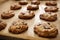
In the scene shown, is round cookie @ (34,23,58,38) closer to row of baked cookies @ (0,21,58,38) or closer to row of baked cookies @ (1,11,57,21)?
row of baked cookies @ (0,21,58,38)

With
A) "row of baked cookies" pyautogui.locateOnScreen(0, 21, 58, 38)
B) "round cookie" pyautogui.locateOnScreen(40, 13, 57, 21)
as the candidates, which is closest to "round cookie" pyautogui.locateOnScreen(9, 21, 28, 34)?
"row of baked cookies" pyautogui.locateOnScreen(0, 21, 58, 38)

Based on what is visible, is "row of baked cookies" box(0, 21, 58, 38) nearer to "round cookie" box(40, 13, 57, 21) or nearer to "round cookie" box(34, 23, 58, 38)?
"round cookie" box(34, 23, 58, 38)

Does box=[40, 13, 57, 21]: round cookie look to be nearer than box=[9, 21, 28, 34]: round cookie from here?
No

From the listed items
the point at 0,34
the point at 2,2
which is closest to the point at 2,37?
the point at 0,34

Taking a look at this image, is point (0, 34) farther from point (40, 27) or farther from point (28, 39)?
point (40, 27)

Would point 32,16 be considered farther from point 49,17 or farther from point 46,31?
point 46,31

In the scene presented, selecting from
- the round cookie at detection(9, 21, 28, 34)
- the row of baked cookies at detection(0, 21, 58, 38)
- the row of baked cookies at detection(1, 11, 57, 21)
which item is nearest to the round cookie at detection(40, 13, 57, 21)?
the row of baked cookies at detection(1, 11, 57, 21)

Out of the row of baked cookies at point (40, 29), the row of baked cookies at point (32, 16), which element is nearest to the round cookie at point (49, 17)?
the row of baked cookies at point (32, 16)

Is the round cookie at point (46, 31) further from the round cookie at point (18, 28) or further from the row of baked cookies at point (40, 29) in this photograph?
the round cookie at point (18, 28)

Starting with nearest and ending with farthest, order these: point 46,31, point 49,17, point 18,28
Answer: point 46,31 < point 18,28 < point 49,17

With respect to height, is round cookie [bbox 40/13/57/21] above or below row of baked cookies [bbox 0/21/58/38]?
above

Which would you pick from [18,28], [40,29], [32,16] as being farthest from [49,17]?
[18,28]
